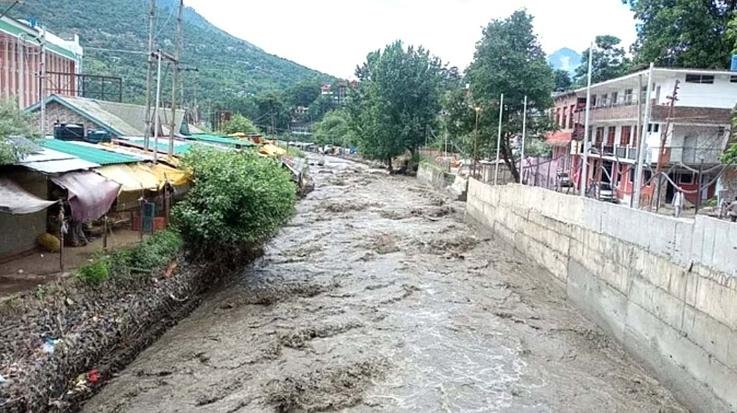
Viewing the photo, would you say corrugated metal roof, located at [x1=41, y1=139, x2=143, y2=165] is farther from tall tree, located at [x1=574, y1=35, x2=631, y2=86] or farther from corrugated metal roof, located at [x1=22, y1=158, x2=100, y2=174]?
tall tree, located at [x1=574, y1=35, x2=631, y2=86]

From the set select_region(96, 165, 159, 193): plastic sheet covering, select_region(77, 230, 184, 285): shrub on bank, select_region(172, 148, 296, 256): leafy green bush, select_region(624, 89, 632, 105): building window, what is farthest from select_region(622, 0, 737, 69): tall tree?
select_region(77, 230, 184, 285): shrub on bank

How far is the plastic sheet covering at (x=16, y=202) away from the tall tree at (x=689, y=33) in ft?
117

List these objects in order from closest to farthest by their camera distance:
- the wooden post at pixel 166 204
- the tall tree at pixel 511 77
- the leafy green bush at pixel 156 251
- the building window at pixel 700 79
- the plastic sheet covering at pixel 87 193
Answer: the plastic sheet covering at pixel 87 193 < the leafy green bush at pixel 156 251 < the wooden post at pixel 166 204 < the building window at pixel 700 79 < the tall tree at pixel 511 77

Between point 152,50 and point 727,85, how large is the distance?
29.4m

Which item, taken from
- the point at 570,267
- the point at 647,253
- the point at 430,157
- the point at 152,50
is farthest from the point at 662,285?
the point at 430,157

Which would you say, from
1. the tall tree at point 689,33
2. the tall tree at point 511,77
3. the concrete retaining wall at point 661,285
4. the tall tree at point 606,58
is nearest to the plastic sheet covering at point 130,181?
the concrete retaining wall at point 661,285

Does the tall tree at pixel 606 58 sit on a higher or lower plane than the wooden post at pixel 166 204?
higher

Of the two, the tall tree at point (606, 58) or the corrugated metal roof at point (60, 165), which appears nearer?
the corrugated metal roof at point (60, 165)

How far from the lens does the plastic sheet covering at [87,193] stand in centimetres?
1327

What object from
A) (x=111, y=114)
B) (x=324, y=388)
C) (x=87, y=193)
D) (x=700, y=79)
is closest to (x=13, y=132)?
(x=87, y=193)

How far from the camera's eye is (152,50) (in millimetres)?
19188

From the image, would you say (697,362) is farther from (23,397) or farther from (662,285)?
(23,397)

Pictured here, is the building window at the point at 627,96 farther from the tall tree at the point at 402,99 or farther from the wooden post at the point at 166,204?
the wooden post at the point at 166,204

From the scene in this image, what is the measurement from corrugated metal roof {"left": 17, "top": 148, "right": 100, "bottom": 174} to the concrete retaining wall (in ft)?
44.5
